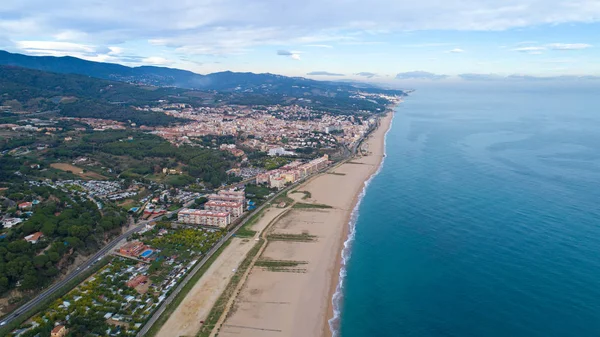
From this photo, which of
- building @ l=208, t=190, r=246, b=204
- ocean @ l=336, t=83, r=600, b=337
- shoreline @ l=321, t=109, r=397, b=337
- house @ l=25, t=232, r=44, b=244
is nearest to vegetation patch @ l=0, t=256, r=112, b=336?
house @ l=25, t=232, r=44, b=244

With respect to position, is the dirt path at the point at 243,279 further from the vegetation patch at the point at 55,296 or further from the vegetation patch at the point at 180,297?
the vegetation patch at the point at 55,296

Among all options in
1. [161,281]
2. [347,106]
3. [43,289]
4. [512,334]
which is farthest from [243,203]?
[347,106]

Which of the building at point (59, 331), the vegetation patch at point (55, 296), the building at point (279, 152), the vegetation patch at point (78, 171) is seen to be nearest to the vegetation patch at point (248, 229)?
the vegetation patch at point (55, 296)

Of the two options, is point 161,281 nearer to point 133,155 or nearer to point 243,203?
point 243,203

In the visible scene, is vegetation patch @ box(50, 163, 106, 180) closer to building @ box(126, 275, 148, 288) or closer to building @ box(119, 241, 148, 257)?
building @ box(119, 241, 148, 257)

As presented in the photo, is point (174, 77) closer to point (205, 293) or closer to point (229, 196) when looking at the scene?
point (229, 196)
